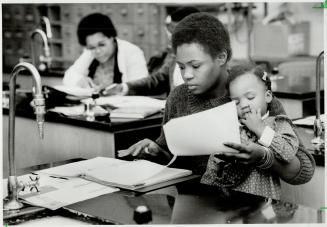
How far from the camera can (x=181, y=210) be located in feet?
4.62

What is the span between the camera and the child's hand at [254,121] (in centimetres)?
165

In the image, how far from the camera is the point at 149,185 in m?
1.64

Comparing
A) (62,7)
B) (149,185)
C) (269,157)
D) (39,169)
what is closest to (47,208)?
(149,185)

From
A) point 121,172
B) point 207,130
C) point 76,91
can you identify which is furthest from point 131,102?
point 207,130

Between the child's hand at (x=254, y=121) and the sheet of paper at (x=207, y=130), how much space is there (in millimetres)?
152

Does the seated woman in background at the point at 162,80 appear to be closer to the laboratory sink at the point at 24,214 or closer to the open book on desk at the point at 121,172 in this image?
the open book on desk at the point at 121,172

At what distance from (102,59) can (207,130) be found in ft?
8.92

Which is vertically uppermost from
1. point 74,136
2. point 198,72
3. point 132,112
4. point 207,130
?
point 198,72

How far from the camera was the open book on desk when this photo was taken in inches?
64.7

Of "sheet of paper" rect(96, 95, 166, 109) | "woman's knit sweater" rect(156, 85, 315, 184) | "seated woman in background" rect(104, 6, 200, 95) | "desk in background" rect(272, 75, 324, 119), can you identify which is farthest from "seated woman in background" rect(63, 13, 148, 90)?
"woman's knit sweater" rect(156, 85, 315, 184)

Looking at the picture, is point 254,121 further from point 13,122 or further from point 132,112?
point 132,112

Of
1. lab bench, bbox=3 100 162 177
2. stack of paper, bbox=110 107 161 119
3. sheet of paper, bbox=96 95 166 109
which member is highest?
sheet of paper, bbox=96 95 166 109

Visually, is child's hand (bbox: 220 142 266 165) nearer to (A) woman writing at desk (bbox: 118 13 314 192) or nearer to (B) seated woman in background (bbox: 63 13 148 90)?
(A) woman writing at desk (bbox: 118 13 314 192)

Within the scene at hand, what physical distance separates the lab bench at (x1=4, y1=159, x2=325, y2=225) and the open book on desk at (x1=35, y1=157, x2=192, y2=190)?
57mm
